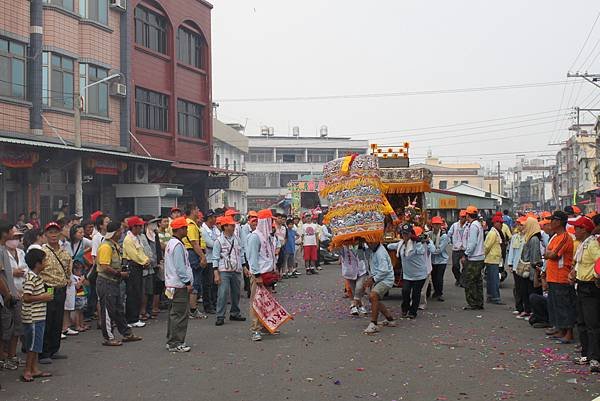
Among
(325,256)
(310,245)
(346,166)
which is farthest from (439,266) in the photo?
(325,256)

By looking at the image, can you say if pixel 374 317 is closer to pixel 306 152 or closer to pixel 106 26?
pixel 106 26

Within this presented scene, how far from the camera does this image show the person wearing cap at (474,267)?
12992mm

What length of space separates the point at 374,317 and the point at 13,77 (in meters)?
14.9

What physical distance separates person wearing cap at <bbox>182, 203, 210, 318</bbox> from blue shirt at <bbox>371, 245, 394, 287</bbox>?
3.39 m

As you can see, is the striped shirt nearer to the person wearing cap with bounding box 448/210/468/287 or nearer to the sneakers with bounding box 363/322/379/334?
the sneakers with bounding box 363/322/379/334

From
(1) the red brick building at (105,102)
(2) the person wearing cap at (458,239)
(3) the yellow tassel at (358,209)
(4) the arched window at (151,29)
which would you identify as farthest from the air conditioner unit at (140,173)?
(3) the yellow tassel at (358,209)

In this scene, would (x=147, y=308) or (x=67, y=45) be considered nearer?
(x=147, y=308)

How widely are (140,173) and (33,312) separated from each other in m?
18.8

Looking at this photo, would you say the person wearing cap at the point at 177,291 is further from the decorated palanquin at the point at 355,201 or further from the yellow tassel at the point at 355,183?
the yellow tassel at the point at 355,183

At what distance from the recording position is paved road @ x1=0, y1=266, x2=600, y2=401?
23.5 ft

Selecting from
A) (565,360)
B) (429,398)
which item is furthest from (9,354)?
(565,360)

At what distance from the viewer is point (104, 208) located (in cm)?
2584

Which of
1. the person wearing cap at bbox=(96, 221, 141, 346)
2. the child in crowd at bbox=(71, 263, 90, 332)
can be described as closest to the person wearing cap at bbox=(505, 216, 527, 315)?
the person wearing cap at bbox=(96, 221, 141, 346)

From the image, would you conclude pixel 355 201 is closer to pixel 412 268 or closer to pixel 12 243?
pixel 412 268
